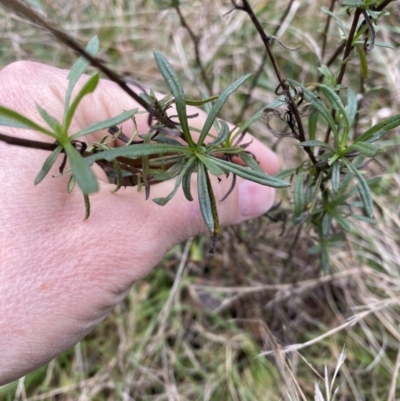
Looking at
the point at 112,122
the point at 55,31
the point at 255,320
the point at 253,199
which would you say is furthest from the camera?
the point at 255,320

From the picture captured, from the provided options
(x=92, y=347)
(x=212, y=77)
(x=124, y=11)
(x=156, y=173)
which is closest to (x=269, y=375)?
(x=92, y=347)

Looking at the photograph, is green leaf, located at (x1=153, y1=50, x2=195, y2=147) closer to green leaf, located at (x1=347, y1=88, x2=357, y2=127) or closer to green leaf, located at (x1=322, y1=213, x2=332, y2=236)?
green leaf, located at (x1=347, y1=88, x2=357, y2=127)

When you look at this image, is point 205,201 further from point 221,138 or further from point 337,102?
point 337,102

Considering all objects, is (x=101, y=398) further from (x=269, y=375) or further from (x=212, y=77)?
(x=212, y=77)

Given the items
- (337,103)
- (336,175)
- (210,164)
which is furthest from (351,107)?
(210,164)

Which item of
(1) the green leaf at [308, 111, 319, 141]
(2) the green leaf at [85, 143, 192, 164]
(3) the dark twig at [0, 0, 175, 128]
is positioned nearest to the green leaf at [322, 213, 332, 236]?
(1) the green leaf at [308, 111, 319, 141]

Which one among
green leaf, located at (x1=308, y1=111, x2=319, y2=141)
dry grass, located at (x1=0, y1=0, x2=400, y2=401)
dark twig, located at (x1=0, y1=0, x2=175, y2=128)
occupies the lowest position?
dry grass, located at (x1=0, y1=0, x2=400, y2=401)

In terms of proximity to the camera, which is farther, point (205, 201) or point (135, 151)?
point (205, 201)
